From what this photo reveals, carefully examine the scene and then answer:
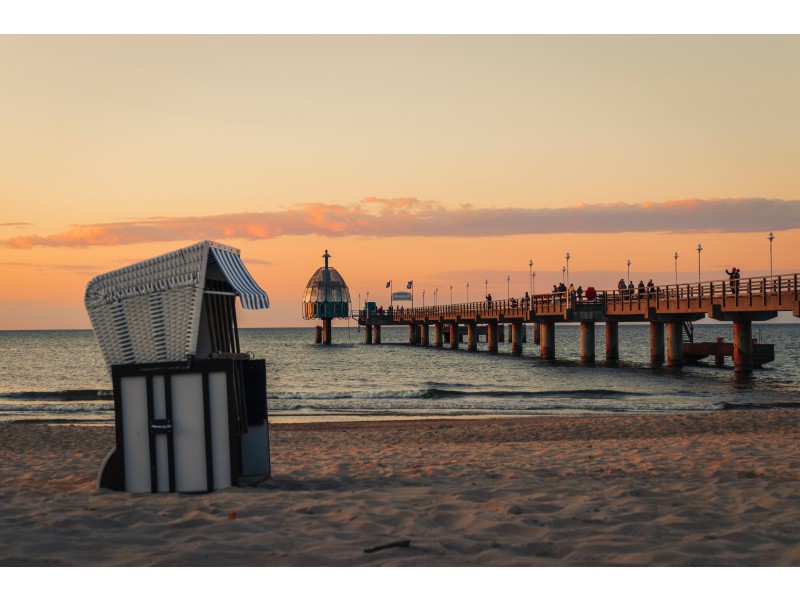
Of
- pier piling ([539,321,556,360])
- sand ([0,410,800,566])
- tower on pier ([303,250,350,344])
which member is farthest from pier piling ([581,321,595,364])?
tower on pier ([303,250,350,344])

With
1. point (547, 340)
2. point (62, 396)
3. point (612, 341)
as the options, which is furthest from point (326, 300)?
point (62, 396)

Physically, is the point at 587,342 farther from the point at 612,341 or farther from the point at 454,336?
the point at 454,336

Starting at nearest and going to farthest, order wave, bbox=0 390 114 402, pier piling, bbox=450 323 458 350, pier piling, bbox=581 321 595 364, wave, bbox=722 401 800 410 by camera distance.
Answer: wave, bbox=722 401 800 410
wave, bbox=0 390 114 402
pier piling, bbox=581 321 595 364
pier piling, bbox=450 323 458 350

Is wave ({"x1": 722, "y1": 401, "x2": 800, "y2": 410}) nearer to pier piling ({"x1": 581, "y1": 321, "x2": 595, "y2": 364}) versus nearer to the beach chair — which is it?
the beach chair

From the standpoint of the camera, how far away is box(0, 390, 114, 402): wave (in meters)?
28.2

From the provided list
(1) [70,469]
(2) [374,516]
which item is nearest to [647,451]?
(2) [374,516]

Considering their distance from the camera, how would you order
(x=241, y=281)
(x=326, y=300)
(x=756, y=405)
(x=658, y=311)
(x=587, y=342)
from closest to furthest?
(x=241, y=281)
(x=756, y=405)
(x=658, y=311)
(x=587, y=342)
(x=326, y=300)

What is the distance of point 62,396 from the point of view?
29266mm

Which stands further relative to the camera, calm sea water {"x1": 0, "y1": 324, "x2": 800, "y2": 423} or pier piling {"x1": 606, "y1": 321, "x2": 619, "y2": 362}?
pier piling {"x1": 606, "y1": 321, "x2": 619, "y2": 362}

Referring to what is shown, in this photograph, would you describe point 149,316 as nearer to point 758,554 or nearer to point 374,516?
point 374,516

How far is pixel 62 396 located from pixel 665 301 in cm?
2586

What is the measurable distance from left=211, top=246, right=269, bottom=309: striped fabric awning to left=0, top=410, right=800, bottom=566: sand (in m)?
1.71

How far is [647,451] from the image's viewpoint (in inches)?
408

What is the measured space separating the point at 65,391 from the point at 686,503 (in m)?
29.0
